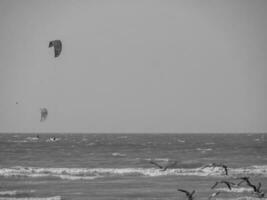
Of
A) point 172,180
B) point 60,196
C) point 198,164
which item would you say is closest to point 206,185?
point 172,180

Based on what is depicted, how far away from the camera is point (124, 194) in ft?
117

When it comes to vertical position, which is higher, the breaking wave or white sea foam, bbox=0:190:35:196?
the breaking wave

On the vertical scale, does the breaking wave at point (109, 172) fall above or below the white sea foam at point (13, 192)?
above

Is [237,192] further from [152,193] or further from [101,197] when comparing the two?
[101,197]

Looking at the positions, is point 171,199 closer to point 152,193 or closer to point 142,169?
point 152,193

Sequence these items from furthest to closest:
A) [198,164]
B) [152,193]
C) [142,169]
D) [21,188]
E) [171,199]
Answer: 1. [198,164]
2. [142,169]
3. [21,188]
4. [152,193]
5. [171,199]

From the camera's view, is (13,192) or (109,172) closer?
(13,192)

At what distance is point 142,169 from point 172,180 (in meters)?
9.31

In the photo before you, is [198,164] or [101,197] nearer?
[101,197]

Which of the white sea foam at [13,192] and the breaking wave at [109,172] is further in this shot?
the breaking wave at [109,172]

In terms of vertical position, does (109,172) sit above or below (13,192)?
above

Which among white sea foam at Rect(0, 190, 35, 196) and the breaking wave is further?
the breaking wave

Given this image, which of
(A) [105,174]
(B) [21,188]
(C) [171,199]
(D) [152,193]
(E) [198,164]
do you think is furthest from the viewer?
(E) [198,164]

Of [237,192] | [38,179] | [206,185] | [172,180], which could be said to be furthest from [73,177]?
[237,192]
